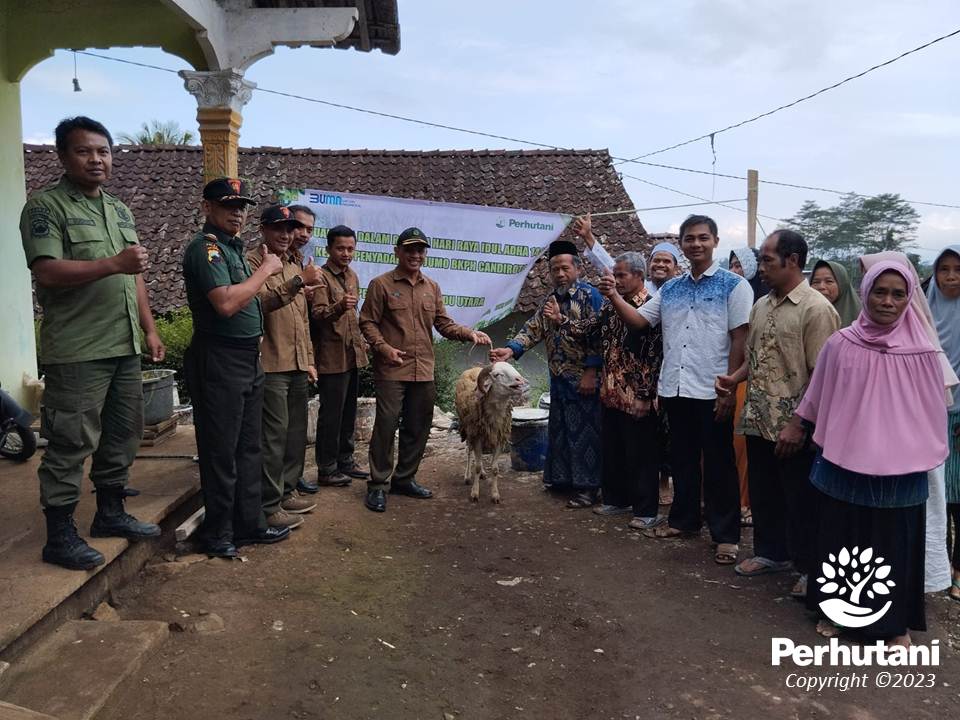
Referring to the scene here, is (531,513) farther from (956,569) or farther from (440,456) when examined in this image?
(956,569)

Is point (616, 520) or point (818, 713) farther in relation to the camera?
point (616, 520)

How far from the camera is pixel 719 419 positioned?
4559 mm

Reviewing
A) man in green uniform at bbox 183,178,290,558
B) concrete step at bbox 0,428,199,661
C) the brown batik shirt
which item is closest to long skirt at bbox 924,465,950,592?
the brown batik shirt

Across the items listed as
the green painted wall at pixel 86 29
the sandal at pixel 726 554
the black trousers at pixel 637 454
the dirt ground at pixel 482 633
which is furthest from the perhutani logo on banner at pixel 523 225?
the sandal at pixel 726 554

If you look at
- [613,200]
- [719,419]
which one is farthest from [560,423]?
[613,200]

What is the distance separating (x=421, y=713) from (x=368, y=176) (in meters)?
12.8

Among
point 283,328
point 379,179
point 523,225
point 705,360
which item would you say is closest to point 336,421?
point 283,328

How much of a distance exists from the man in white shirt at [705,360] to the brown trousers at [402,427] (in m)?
1.81

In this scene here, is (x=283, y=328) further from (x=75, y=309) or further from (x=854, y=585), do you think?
(x=854, y=585)

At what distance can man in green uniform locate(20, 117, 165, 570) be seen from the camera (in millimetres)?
3367

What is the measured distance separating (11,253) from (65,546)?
3.86m

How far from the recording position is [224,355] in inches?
160

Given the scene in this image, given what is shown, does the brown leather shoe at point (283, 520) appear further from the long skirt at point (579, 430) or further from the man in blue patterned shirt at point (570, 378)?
the long skirt at point (579, 430)

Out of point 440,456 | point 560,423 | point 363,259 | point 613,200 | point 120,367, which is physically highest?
point 613,200
